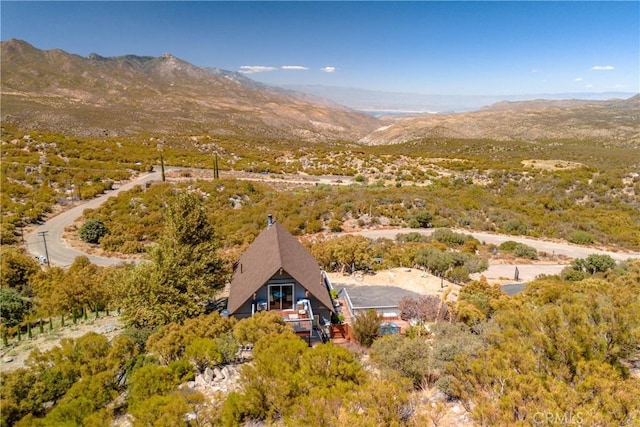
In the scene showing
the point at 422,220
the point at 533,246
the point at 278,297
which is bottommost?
the point at 533,246

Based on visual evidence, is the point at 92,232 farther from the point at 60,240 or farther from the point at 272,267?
the point at 272,267

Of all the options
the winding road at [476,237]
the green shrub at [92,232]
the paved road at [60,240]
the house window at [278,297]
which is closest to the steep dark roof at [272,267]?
the house window at [278,297]

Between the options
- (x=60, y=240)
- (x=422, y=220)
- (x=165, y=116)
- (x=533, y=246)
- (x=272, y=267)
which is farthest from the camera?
(x=165, y=116)

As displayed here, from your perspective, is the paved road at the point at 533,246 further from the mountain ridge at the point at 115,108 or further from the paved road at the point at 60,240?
the mountain ridge at the point at 115,108

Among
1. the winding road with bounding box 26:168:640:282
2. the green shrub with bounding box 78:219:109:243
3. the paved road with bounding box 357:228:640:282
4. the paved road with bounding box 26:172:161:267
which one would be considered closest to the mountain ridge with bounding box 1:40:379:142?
the paved road with bounding box 26:172:161:267

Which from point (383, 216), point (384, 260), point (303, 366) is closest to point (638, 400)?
point (303, 366)

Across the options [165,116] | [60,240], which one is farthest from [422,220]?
[165,116]
